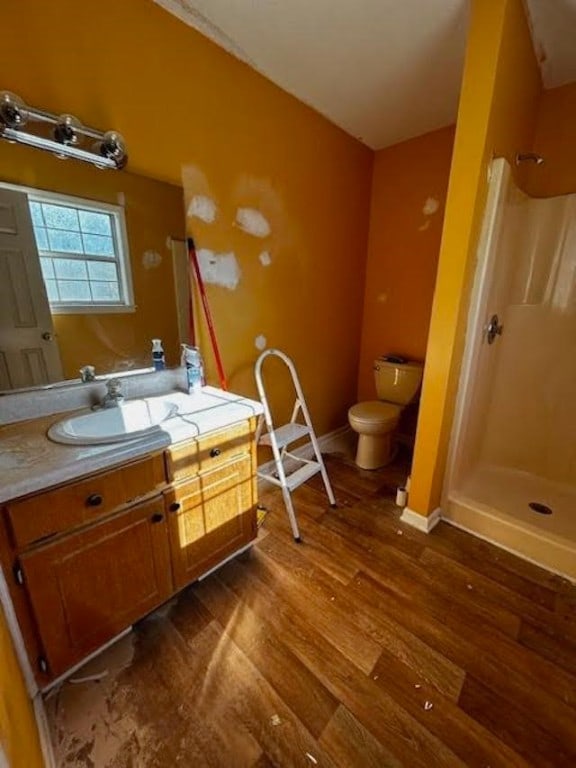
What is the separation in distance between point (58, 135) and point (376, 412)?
2111 mm

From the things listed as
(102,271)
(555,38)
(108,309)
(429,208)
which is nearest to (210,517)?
(108,309)

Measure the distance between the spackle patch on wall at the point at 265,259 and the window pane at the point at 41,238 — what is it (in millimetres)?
1005

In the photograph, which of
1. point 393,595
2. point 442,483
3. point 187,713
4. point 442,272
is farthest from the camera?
point 442,483

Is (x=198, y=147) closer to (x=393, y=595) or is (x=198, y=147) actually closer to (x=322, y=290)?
(x=322, y=290)

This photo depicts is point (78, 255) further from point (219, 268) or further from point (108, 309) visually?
point (219, 268)

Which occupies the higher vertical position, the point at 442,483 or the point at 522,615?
the point at 442,483

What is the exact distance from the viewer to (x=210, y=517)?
1.30 m

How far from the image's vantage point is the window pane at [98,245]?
4.12 feet

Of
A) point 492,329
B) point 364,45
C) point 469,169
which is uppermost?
point 364,45

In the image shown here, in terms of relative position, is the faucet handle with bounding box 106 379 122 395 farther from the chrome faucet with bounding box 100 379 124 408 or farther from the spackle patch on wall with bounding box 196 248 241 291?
the spackle patch on wall with bounding box 196 248 241 291

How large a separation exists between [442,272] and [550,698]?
5.20 feet

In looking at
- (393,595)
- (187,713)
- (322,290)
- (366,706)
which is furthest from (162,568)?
(322,290)

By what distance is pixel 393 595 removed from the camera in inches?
54.2

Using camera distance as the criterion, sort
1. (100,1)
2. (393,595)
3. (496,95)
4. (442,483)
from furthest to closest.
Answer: (442,483) → (393,595) → (496,95) → (100,1)
